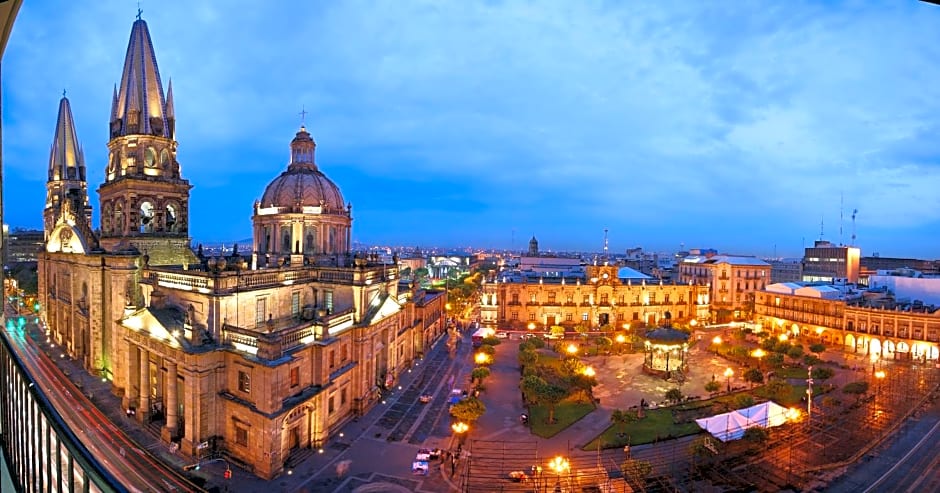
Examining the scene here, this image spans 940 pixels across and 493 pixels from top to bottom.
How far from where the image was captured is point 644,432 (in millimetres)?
37312

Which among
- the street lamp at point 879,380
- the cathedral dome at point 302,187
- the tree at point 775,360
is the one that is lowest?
the street lamp at point 879,380

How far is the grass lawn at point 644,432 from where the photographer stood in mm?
35312

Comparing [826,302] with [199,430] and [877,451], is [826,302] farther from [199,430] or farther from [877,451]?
[199,430]

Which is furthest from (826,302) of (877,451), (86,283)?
(86,283)

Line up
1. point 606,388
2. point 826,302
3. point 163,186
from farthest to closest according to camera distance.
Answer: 1. point 826,302
2. point 606,388
3. point 163,186

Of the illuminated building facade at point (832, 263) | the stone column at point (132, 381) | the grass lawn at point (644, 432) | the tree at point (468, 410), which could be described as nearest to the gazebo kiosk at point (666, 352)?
the grass lawn at point (644, 432)

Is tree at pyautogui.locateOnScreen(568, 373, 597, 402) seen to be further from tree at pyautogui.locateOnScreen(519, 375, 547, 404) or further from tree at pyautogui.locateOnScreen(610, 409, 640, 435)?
tree at pyautogui.locateOnScreen(610, 409, 640, 435)

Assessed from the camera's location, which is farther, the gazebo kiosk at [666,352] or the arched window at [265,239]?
the gazebo kiosk at [666,352]

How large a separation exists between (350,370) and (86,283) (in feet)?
93.4

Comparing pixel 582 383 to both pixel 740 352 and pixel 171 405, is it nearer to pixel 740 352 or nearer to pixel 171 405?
pixel 740 352

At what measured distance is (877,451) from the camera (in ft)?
111

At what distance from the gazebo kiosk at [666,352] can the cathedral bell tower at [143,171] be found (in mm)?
50572

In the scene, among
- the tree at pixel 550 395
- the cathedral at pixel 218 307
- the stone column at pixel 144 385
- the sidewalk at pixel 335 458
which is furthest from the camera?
the tree at pixel 550 395

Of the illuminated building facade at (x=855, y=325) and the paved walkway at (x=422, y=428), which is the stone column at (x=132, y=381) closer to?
the paved walkway at (x=422, y=428)
